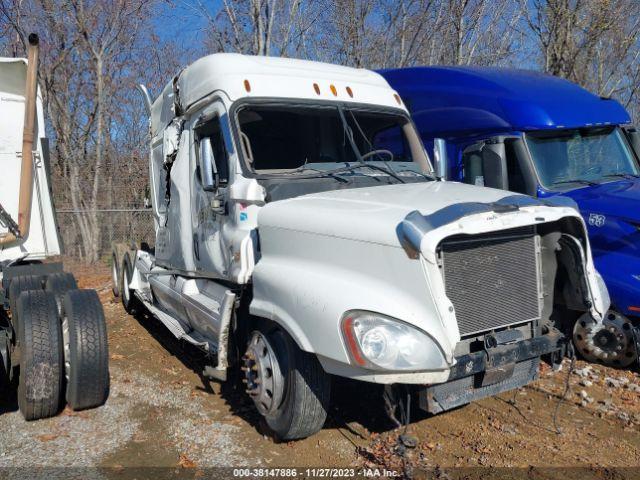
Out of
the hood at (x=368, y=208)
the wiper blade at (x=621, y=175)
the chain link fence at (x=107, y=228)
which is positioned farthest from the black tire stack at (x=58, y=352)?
the chain link fence at (x=107, y=228)

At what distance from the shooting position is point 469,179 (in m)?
6.57

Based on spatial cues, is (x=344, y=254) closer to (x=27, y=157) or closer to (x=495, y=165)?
(x=495, y=165)

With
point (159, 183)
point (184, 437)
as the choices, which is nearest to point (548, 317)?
point (184, 437)

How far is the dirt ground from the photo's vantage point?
4.02 meters

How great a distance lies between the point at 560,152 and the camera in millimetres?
6520

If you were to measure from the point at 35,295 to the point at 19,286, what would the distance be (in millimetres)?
684

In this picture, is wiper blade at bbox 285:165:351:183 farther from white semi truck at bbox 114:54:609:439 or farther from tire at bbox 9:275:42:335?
tire at bbox 9:275:42:335

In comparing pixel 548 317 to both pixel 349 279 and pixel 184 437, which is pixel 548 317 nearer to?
pixel 349 279

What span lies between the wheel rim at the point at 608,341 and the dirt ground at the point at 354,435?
0.16 metres

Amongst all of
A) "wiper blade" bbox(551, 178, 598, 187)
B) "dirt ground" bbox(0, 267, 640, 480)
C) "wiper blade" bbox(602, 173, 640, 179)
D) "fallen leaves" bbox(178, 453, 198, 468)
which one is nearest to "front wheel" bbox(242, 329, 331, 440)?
"dirt ground" bbox(0, 267, 640, 480)

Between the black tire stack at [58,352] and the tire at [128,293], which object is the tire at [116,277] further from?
the black tire stack at [58,352]

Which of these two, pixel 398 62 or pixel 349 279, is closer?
pixel 349 279

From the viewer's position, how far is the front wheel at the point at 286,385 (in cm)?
402

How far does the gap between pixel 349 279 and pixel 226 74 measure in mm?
2439
